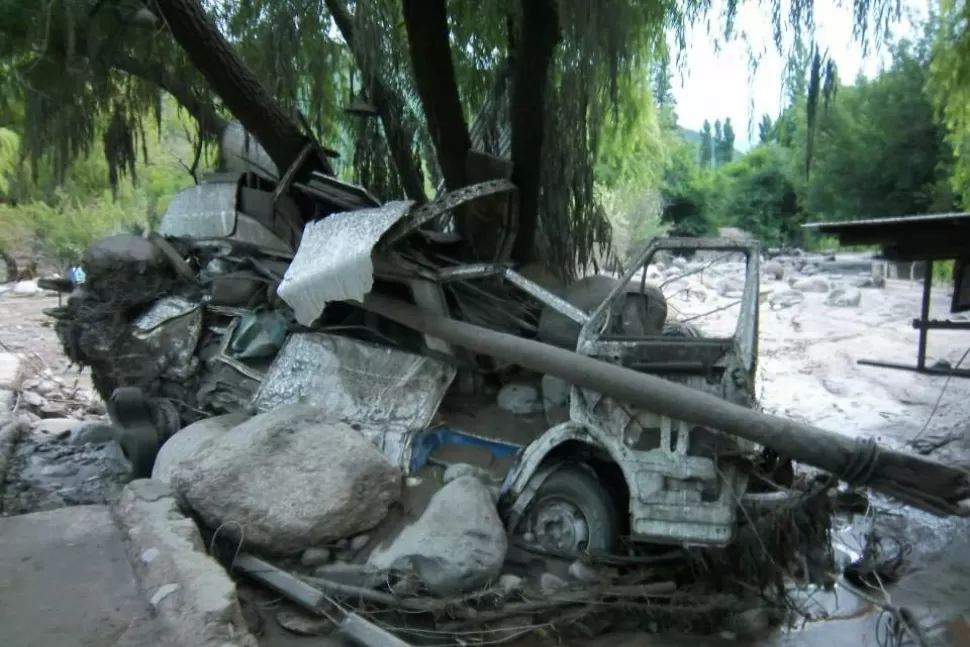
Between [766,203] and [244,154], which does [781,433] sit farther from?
[766,203]

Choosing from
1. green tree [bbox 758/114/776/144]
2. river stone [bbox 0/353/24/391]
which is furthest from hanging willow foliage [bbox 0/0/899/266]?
river stone [bbox 0/353/24/391]

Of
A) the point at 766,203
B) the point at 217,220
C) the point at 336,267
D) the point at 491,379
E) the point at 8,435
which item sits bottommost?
the point at 8,435

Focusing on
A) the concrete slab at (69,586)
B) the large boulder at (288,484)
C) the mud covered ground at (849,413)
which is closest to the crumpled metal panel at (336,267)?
the large boulder at (288,484)

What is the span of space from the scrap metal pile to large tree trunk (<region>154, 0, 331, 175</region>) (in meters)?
0.38

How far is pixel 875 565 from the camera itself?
634 centimetres

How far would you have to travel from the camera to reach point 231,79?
6.99 m

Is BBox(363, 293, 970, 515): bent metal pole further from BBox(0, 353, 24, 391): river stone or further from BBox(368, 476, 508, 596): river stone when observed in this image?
BBox(0, 353, 24, 391): river stone

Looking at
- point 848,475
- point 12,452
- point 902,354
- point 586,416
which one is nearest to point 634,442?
point 586,416

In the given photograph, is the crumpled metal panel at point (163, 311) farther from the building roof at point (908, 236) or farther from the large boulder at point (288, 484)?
the building roof at point (908, 236)

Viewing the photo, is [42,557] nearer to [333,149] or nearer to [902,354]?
[333,149]

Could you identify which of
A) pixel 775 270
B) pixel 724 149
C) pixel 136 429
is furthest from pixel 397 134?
pixel 724 149

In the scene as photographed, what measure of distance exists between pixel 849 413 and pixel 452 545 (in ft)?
24.7

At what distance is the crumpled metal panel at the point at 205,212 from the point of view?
791 centimetres

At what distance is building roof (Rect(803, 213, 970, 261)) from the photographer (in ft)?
24.5
